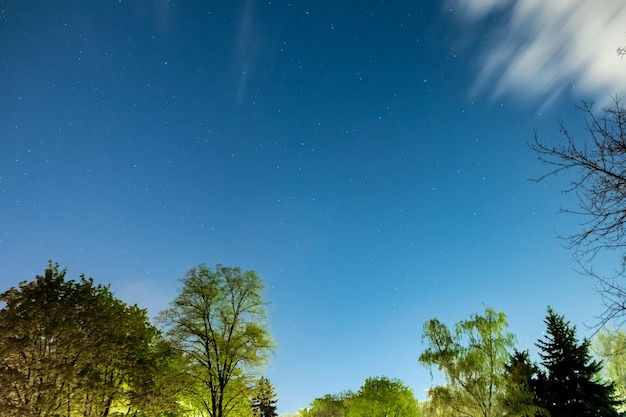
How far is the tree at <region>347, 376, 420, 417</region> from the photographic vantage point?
5056cm

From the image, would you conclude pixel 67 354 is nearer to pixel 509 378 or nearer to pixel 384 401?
pixel 509 378

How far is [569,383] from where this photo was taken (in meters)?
26.2

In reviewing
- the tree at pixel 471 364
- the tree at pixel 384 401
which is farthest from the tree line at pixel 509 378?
the tree at pixel 384 401

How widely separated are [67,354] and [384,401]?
4751 cm

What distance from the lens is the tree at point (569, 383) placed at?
82.4ft

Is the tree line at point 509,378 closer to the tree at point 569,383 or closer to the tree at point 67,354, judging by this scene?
the tree at point 569,383

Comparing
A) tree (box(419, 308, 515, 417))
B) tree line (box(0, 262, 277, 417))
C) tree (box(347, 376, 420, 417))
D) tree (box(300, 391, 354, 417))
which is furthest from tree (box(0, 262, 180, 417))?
tree (box(300, 391, 354, 417))

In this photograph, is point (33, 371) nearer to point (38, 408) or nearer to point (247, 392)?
point (38, 408)

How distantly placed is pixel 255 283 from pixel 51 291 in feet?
35.8

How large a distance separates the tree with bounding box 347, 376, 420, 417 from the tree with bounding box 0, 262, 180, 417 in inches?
1638

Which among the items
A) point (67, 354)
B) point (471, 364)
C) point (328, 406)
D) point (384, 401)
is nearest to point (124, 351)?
point (67, 354)

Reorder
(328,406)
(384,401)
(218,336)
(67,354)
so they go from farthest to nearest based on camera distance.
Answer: (328,406) → (384,401) → (218,336) → (67,354)

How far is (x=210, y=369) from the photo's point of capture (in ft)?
68.2

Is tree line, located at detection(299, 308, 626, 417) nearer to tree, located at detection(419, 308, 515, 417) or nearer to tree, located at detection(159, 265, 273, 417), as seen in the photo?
tree, located at detection(419, 308, 515, 417)
